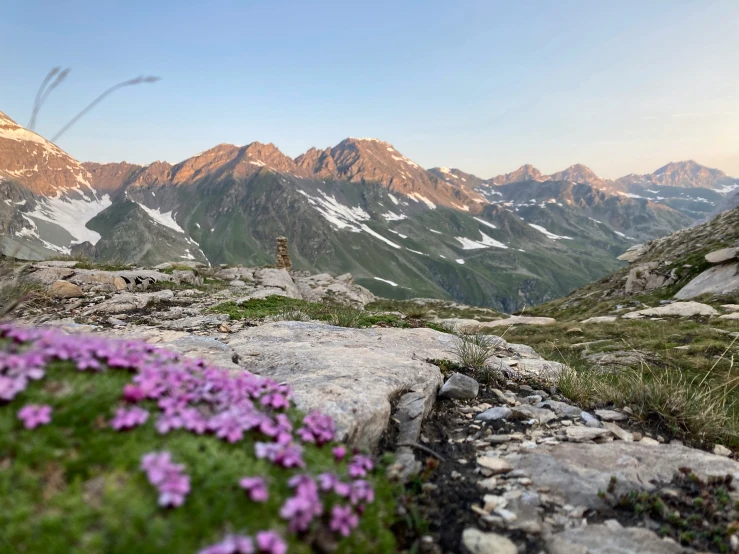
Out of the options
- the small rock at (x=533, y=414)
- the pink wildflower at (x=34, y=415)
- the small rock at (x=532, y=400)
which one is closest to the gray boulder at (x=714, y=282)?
the small rock at (x=532, y=400)

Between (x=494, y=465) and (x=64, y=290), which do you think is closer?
(x=494, y=465)

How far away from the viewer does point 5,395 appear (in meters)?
2.76

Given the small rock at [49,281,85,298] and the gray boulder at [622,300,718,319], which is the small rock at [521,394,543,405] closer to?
the small rock at [49,281,85,298]

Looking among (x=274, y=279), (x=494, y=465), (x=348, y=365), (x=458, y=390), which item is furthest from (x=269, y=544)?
(x=274, y=279)

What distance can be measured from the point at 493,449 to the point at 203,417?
421 cm

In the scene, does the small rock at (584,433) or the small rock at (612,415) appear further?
the small rock at (612,415)

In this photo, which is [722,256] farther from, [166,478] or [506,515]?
[166,478]

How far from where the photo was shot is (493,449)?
584 cm

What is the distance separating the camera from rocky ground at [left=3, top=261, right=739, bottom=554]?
394 centimetres

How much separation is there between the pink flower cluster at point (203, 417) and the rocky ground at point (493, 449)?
1000 millimetres

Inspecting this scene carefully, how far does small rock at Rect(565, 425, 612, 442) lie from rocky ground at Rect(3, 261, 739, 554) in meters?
0.02

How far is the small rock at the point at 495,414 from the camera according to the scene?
23.0 ft

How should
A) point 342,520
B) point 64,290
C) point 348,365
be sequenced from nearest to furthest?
point 342,520, point 348,365, point 64,290

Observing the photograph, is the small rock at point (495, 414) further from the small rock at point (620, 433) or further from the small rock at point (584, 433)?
the small rock at point (620, 433)
